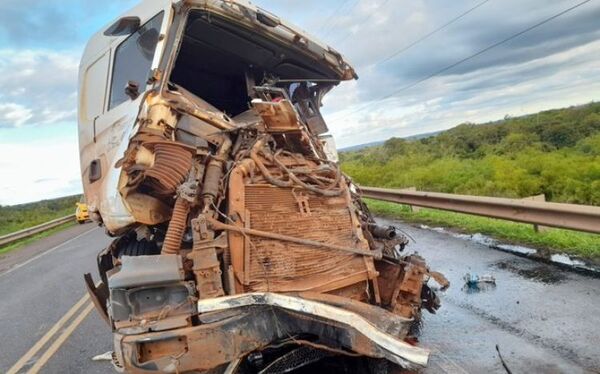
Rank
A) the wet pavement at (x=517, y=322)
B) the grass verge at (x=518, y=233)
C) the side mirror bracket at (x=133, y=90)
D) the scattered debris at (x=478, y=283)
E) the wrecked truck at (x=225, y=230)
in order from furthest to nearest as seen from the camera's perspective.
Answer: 1. the grass verge at (x=518, y=233)
2. the scattered debris at (x=478, y=283)
3. the side mirror bracket at (x=133, y=90)
4. the wet pavement at (x=517, y=322)
5. the wrecked truck at (x=225, y=230)

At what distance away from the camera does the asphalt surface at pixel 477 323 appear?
336 centimetres

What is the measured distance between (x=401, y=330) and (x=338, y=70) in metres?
3.68

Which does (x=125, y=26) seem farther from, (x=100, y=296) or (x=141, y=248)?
(x=100, y=296)

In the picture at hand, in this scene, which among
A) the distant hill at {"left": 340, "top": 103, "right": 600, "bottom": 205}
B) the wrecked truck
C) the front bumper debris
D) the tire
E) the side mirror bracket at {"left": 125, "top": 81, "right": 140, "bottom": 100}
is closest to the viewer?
the front bumper debris

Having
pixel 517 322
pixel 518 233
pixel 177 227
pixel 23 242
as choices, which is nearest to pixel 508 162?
pixel 518 233

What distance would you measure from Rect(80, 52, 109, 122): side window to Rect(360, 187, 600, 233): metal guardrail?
513 centimetres

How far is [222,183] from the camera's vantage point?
356cm

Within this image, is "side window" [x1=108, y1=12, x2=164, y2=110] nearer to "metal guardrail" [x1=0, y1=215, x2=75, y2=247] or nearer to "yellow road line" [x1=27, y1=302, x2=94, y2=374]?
"yellow road line" [x1=27, y1=302, x2=94, y2=374]

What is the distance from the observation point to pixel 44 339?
550cm

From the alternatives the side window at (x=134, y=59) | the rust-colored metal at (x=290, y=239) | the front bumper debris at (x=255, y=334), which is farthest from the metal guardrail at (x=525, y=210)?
the side window at (x=134, y=59)

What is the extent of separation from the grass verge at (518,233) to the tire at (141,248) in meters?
4.78

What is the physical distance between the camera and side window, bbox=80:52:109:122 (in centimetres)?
504

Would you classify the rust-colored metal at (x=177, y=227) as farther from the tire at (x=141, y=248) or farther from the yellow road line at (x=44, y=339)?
the yellow road line at (x=44, y=339)

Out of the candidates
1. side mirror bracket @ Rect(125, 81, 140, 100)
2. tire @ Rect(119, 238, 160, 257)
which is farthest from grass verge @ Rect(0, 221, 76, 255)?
side mirror bracket @ Rect(125, 81, 140, 100)
